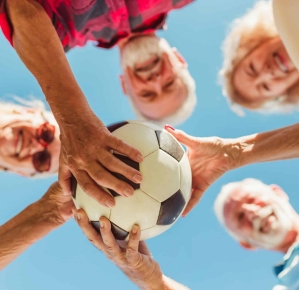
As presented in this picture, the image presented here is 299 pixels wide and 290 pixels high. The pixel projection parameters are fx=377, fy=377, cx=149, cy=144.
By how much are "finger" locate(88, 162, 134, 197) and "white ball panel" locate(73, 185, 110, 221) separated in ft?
0.53

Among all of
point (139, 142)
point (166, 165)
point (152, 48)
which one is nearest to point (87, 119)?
point (139, 142)

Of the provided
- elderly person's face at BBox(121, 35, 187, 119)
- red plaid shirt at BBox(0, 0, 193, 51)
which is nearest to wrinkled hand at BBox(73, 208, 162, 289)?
red plaid shirt at BBox(0, 0, 193, 51)

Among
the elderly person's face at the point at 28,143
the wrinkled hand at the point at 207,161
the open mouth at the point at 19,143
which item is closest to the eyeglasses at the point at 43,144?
the elderly person's face at the point at 28,143

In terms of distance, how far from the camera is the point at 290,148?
1.88m

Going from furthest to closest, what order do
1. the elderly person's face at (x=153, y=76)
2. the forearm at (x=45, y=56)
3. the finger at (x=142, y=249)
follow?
the elderly person's face at (x=153, y=76) < the finger at (x=142, y=249) < the forearm at (x=45, y=56)

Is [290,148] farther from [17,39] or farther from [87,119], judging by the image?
[17,39]

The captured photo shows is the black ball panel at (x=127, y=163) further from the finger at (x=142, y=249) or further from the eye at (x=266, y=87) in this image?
the eye at (x=266, y=87)

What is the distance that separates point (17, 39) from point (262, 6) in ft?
6.67

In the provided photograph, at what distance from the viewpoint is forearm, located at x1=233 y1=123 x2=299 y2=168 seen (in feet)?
6.16

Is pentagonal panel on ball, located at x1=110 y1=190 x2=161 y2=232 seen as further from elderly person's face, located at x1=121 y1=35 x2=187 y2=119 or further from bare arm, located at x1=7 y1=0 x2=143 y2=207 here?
A: elderly person's face, located at x1=121 y1=35 x2=187 y2=119

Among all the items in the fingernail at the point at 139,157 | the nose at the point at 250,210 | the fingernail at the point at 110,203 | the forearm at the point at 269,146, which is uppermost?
the fingernail at the point at 139,157

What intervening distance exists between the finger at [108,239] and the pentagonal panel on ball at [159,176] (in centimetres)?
20

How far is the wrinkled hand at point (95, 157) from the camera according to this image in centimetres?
125

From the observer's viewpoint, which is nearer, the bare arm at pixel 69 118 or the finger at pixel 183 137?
the bare arm at pixel 69 118
